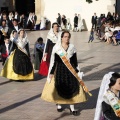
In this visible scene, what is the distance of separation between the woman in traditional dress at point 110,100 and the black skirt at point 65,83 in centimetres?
202

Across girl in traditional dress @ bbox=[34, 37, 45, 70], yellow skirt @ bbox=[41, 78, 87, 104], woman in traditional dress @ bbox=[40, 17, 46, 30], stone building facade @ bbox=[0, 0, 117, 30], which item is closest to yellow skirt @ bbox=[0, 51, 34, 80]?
girl in traditional dress @ bbox=[34, 37, 45, 70]

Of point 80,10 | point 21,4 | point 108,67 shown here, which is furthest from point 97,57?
point 21,4

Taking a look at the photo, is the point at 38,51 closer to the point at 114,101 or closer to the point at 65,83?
the point at 65,83

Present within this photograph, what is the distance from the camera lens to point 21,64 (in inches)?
389

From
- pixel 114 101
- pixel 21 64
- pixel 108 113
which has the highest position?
pixel 114 101

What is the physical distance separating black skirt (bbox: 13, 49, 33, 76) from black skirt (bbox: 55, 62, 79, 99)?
10.1 ft

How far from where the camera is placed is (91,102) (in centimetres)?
785

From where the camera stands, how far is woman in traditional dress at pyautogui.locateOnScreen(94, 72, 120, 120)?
4504mm

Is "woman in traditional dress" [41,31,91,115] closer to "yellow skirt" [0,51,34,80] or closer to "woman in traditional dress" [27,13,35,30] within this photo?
"yellow skirt" [0,51,34,80]

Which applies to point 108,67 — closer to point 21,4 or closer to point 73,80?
point 73,80

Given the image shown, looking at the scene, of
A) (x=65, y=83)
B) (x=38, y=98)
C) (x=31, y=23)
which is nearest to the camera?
(x=65, y=83)

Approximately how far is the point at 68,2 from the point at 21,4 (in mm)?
8175

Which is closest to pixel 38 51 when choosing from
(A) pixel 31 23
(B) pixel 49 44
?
(B) pixel 49 44

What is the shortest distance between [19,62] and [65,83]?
3.27m
